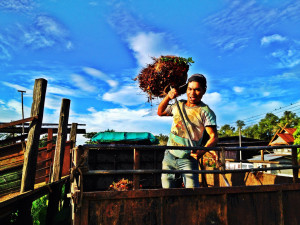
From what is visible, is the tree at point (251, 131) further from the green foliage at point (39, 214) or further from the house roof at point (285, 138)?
the green foliage at point (39, 214)

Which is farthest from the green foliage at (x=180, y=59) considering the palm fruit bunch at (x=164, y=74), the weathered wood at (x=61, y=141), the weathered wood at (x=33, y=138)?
the weathered wood at (x=61, y=141)

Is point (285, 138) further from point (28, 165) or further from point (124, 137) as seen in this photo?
point (28, 165)

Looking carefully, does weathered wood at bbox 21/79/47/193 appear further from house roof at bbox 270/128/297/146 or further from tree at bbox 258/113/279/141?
tree at bbox 258/113/279/141

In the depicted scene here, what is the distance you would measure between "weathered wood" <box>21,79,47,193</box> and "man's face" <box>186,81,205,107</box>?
319cm

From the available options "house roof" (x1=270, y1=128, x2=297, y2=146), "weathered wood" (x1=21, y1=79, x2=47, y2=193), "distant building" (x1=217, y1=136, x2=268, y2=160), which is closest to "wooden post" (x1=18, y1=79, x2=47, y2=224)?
"weathered wood" (x1=21, y1=79, x2=47, y2=193)

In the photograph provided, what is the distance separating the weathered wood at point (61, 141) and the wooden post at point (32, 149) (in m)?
1.50

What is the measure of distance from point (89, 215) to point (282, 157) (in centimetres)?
2599

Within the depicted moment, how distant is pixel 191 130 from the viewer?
294 centimetres

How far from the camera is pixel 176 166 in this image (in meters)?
2.92

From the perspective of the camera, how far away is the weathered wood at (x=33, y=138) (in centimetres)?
436

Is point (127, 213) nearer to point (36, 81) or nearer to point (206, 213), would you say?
point (206, 213)

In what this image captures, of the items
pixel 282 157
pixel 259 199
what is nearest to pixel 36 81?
pixel 259 199

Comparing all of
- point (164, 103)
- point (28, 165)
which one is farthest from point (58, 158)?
point (164, 103)

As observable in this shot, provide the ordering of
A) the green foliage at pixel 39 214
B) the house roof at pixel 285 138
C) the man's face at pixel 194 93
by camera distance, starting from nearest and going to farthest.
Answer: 1. the man's face at pixel 194 93
2. the green foliage at pixel 39 214
3. the house roof at pixel 285 138
